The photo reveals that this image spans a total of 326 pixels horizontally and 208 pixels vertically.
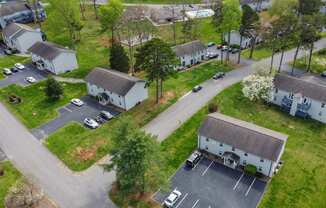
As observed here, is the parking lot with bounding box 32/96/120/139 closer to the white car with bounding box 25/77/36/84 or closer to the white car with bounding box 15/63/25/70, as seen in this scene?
the white car with bounding box 25/77/36/84

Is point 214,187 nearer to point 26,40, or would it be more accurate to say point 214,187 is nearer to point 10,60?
point 10,60

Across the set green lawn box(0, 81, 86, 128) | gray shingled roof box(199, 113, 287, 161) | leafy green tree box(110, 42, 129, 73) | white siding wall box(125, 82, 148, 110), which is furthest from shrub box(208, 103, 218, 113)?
green lawn box(0, 81, 86, 128)

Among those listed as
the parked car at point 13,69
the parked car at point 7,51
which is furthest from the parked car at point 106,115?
the parked car at point 7,51

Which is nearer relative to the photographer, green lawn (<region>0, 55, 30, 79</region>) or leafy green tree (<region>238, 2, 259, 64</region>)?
leafy green tree (<region>238, 2, 259, 64</region>)

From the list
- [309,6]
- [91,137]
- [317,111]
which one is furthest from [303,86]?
[309,6]

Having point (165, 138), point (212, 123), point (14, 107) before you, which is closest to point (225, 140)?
point (212, 123)
